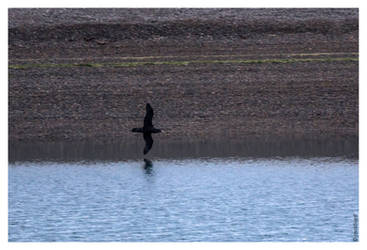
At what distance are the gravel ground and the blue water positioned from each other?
10.1 ft

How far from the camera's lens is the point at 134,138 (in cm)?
3959

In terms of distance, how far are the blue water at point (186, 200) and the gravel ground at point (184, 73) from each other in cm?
307

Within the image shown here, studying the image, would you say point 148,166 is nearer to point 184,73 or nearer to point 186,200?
point 186,200

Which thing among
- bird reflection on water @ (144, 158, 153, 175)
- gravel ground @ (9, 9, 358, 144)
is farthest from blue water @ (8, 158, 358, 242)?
gravel ground @ (9, 9, 358, 144)

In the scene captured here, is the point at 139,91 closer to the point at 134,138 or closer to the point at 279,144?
the point at 134,138

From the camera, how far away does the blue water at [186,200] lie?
26.8 m

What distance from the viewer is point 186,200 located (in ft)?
103

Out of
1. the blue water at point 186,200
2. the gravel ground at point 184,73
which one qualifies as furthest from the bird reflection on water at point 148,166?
the gravel ground at point 184,73

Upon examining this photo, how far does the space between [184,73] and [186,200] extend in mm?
12913

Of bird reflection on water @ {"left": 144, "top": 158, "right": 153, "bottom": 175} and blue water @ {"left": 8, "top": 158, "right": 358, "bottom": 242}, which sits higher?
bird reflection on water @ {"left": 144, "top": 158, "right": 153, "bottom": 175}

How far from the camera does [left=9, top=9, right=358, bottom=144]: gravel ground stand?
132 feet

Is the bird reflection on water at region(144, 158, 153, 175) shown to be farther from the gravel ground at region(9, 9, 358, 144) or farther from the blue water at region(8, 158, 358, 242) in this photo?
the gravel ground at region(9, 9, 358, 144)

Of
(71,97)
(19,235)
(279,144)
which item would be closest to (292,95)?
(279,144)

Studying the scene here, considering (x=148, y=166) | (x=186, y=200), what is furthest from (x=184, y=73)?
(x=186, y=200)
